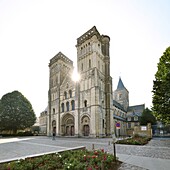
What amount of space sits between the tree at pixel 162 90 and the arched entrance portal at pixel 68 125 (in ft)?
70.4

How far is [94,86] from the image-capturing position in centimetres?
3155

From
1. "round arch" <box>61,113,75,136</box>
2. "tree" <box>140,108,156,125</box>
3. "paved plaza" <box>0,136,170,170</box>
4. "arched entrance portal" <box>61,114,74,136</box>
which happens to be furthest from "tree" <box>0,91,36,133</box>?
"tree" <box>140,108,156,125</box>

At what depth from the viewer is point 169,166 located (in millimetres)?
7227

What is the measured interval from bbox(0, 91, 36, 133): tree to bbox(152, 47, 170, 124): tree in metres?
35.3

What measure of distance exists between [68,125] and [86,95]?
31.4 ft

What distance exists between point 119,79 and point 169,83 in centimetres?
5654

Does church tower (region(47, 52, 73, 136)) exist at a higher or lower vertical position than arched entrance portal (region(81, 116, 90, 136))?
higher

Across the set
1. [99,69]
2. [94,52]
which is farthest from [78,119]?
[94,52]

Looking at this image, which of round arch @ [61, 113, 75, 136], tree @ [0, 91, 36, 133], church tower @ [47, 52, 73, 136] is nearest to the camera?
round arch @ [61, 113, 75, 136]

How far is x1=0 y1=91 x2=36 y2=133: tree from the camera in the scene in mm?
40750

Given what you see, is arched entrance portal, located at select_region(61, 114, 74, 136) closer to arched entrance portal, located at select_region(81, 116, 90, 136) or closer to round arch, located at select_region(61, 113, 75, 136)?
round arch, located at select_region(61, 113, 75, 136)

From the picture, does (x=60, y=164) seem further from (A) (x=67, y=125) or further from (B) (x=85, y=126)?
(A) (x=67, y=125)

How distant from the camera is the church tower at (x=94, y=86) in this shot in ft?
102

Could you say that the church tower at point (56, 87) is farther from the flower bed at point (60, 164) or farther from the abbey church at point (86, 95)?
the flower bed at point (60, 164)
